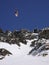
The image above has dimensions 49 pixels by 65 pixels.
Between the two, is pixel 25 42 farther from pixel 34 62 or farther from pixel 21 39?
pixel 34 62

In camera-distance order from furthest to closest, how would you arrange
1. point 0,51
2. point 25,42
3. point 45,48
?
point 25,42 → point 0,51 → point 45,48

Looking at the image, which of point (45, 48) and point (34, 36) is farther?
point (34, 36)

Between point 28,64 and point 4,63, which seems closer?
point 28,64

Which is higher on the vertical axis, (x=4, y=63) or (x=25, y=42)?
(x=4, y=63)

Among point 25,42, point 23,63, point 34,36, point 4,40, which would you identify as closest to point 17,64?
point 23,63

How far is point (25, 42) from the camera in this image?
187 ft

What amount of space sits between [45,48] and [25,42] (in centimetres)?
3659

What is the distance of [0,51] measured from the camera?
37125 mm

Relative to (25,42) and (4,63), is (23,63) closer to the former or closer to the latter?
(4,63)

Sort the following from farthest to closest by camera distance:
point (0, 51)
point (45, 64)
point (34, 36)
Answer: point (34, 36)
point (0, 51)
point (45, 64)

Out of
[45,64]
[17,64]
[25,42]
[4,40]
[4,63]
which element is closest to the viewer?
[45,64]

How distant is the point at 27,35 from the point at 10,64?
5031 cm

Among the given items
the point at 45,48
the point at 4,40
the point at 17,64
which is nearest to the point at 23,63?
the point at 17,64

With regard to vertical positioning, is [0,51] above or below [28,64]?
below
